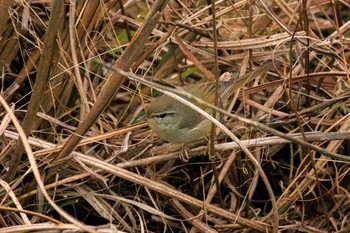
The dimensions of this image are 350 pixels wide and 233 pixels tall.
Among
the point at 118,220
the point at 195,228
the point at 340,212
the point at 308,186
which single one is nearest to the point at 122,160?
the point at 118,220

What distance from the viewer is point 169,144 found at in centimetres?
270

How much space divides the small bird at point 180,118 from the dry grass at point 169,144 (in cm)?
6

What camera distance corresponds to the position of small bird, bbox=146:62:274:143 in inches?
101

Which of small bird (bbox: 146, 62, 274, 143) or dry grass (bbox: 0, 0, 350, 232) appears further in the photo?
small bird (bbox: 146, 62, 274, 143)

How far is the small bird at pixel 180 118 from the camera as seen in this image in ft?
8.39

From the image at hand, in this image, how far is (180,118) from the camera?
2.68 m

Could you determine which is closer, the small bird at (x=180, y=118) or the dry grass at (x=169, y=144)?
the dry grass at (x=169, y=144)

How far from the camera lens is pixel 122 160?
2.51m

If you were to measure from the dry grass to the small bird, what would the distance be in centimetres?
6

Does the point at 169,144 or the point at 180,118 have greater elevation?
the point at 180,118

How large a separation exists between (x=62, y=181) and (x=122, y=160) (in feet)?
0.88

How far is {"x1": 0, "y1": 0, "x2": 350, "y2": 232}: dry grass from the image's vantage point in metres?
2.40

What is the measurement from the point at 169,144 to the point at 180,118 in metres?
0.12

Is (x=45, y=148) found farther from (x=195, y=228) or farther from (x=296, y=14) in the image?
(x=296, y=14)
